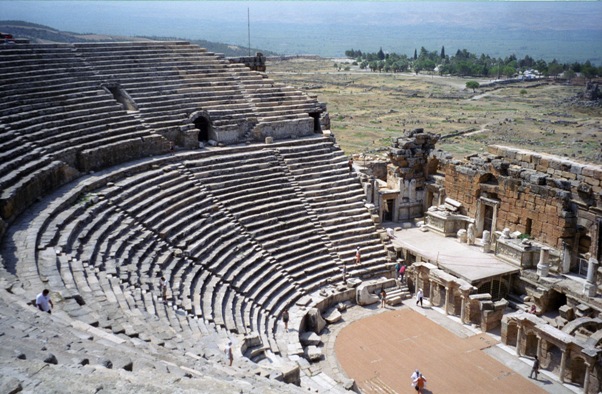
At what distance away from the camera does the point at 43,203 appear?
57.0ft

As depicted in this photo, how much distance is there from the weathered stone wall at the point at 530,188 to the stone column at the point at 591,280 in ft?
6.33

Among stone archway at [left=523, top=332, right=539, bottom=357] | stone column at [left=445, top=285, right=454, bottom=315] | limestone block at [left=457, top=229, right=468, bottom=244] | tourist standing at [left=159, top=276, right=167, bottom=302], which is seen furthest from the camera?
limestone block at [left=457, top=229, right=468, bottom=244]

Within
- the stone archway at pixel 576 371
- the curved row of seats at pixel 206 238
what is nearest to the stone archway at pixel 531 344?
the stone archway at pixel 576 371

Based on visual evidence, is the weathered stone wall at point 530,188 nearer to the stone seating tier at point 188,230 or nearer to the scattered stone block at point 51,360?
the stone seating tier at point 188,230

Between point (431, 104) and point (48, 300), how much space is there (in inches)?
2904

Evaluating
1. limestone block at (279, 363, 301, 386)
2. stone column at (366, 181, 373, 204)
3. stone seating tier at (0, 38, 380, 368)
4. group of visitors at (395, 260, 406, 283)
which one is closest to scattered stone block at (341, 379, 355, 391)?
limestone block at (279, 363, 301, 386)

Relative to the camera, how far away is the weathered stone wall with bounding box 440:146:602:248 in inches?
861

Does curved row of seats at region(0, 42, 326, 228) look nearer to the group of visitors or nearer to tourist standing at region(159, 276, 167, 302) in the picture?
tourist standing at region(159, 276, 167, 302)

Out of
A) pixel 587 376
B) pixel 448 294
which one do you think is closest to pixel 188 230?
pixel 448 294

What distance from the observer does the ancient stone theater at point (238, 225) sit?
13.8 m

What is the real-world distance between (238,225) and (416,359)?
7504 millimetres

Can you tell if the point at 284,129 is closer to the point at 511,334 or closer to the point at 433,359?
the point at 433,359

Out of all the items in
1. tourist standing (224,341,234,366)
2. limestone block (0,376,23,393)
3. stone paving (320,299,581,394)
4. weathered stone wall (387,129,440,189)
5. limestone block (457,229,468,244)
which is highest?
limestone block (0,376,23,393)

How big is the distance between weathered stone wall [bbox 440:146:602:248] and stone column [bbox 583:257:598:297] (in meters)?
1.93
